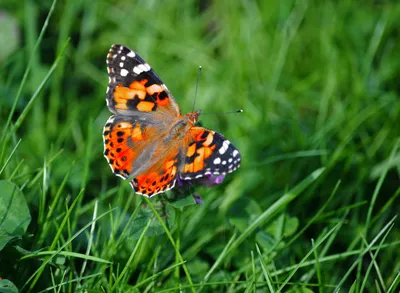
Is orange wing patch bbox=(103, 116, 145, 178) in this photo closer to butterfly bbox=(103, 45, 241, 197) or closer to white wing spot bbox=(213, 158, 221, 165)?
butterfly bbox=(103, 45, 241, 197)

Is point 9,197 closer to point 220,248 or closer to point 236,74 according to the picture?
point 220,248

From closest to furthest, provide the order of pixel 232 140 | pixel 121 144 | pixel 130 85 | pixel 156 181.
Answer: pixel 156 181 < pixel 121 144 < pixel 130 85 < pixel 232 140

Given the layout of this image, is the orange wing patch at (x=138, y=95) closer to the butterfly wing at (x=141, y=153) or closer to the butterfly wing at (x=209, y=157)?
the butterfly wing at (x=141, y=153)

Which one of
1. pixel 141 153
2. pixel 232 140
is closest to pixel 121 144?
pixel 141 153

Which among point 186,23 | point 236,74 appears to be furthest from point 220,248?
point 186,23

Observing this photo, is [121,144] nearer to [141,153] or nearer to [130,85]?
[141,153]

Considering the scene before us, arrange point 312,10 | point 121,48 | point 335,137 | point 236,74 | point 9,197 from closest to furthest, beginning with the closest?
point 9,197 → point 121,48 → point 335,137 → point 236,74 → point 312,10
